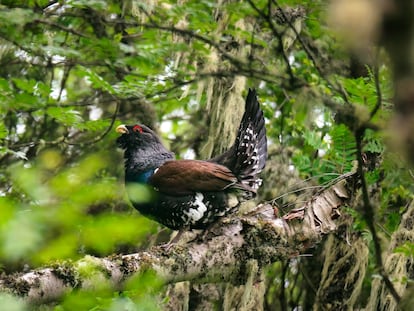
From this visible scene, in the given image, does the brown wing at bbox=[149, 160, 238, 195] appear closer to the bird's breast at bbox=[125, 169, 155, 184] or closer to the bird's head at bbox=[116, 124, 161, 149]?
the bird's breast at bbox=[125, 169, 155, 184]

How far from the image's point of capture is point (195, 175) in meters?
4.51

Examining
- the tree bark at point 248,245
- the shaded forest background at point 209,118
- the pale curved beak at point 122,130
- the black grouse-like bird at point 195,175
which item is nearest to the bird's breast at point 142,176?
the black grouse-like bird at point 195,175

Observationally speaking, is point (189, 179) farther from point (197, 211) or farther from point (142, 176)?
point (142, 176)

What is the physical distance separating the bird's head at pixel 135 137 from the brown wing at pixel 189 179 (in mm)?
403

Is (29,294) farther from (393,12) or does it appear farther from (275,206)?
(393,12)

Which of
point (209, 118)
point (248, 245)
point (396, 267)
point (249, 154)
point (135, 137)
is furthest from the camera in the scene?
point (209, 118)

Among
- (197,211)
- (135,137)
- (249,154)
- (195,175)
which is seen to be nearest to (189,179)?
(195,175)

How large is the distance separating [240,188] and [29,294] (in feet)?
7.15

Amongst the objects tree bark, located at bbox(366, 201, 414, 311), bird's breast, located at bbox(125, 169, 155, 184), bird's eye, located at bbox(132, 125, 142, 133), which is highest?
bird's eye, located at bbox(132, 125, 142, 133)

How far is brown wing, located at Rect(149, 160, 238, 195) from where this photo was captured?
14.7 ft

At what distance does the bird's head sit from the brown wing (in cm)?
40

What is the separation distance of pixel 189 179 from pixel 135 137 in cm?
66

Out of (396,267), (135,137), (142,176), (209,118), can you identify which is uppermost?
(209,118)

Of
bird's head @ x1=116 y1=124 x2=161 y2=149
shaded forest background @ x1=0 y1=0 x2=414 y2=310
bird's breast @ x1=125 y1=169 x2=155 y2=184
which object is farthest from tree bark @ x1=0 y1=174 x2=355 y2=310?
bird's head @ x1=116 y1=124 x2=161 y2=149
